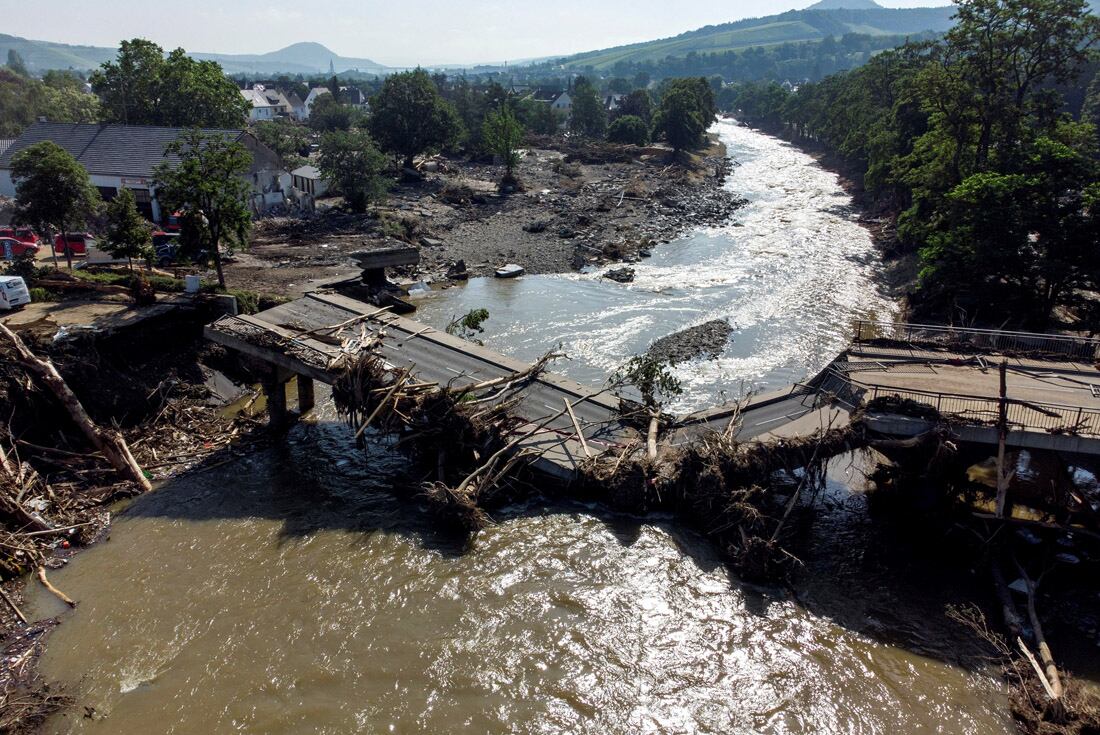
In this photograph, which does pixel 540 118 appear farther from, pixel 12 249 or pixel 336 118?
pixel 12 249

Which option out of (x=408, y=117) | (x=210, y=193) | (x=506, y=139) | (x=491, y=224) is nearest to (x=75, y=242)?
(x=210, y=193)

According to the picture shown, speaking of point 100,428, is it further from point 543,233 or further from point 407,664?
point 543,233

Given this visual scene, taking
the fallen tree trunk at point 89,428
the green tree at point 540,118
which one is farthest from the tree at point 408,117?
the fallen tree trunk at point 89,428

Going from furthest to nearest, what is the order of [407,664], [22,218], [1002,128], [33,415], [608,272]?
[608,272], [1002,128], [22,218], [33,415], [407,664]

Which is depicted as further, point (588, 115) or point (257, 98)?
point (257, 98)

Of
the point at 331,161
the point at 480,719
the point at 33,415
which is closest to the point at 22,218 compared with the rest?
the point at 33,415

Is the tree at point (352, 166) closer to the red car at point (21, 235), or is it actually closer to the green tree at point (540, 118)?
the red car at point (21, 235)
